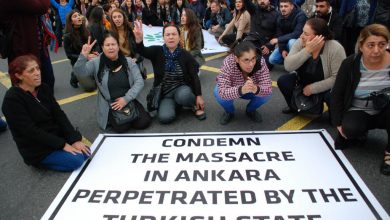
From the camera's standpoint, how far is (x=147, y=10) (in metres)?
9.04

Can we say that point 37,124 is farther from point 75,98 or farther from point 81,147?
point 75,98

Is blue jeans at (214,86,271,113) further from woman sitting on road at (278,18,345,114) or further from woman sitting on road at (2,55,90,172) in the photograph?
woman sitting on road at (2,55,90,172)

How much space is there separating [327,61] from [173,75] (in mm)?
1752

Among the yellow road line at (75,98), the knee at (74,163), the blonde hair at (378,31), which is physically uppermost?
the blonde hair at (378,31)

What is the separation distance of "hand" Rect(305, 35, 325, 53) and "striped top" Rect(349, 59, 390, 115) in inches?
21.5

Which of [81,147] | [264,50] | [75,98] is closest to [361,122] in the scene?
[81,147]

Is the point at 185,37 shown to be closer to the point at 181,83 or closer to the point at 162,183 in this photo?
the point at 181,83

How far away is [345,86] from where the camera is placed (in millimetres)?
3059

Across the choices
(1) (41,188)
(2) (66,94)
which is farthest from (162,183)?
(2) (66,94)

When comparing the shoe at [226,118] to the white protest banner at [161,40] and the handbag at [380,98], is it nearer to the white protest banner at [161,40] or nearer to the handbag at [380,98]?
the handbag at [380,98]

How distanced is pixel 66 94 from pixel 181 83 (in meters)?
2.13

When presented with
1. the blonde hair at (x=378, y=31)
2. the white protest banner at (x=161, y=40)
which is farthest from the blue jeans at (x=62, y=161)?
the white protest banner at (x=161, y=40)

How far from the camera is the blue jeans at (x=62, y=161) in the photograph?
2.98 meters

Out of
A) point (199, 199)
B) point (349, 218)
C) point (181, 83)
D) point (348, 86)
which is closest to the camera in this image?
point (349, 218)
